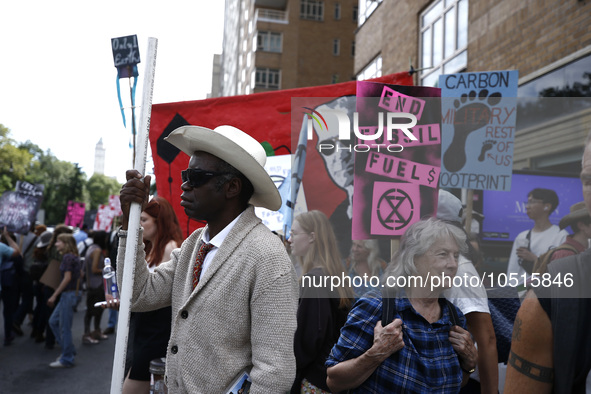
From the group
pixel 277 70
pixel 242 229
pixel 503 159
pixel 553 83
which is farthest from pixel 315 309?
pixel 277 70

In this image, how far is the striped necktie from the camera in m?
2.18

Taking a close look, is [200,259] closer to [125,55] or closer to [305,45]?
[125,55]

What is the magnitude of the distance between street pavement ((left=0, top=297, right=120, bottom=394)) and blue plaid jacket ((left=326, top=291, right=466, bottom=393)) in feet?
15.2

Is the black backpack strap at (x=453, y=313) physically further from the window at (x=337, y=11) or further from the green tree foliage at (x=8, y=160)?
the green tree foliage at (x=8, y=160)

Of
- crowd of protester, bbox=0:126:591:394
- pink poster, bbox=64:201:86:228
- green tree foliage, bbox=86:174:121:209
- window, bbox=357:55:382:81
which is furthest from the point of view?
green tree foliage, bbox=86:174:121:209

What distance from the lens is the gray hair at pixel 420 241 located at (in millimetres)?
2289

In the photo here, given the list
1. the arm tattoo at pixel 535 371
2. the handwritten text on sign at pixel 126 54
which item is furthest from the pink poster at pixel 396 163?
the handwritten text on sign at pixel 126 54

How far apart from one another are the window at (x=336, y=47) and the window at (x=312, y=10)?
1.84 m

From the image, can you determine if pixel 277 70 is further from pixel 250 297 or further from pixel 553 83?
pixel 250 297

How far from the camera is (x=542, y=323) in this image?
150cm

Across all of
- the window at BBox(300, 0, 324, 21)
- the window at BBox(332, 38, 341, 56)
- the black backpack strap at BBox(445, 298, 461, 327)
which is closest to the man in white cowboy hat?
the black backpack strap at BBox(445, 298, 461, 327)

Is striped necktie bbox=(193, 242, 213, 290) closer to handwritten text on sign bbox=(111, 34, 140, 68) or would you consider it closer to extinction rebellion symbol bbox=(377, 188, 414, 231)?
extinction rebellion symbol bbox=(377, 188, 414, 231)

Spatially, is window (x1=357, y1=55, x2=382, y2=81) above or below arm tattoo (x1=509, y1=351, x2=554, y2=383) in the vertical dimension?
above

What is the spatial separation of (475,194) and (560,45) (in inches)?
179
